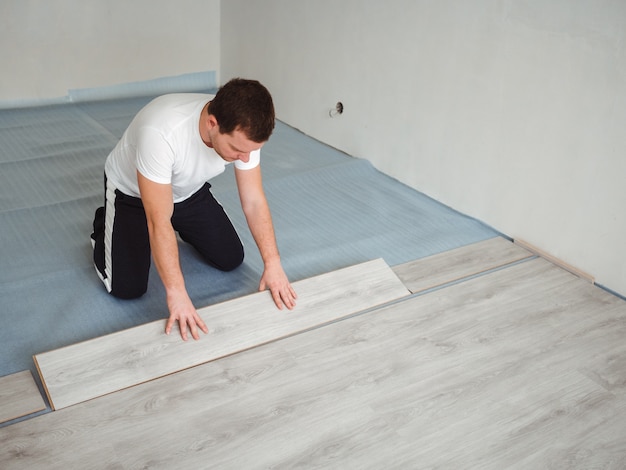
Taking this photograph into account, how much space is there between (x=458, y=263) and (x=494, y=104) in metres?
0.76

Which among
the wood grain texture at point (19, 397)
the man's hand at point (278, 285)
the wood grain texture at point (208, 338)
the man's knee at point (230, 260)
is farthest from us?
the man's knee at point (230, 260)

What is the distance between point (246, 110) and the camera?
180cm

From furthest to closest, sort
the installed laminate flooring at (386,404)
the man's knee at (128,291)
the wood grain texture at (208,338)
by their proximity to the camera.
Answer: the man's knee at (128,291), the wood grain texture at (208,338), the installed laminate flooring at (386,404)

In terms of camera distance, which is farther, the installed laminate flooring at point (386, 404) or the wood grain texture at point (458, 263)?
the wood grain texture at point (458, 263)

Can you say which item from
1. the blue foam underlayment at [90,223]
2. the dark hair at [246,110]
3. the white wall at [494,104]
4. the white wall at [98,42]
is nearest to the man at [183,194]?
the dark hair at [246,110]

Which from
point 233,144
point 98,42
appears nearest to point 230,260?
point 233,144

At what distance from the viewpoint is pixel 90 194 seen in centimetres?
329

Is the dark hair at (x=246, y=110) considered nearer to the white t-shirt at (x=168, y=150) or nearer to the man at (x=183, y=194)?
the man at (x=183, y=194)

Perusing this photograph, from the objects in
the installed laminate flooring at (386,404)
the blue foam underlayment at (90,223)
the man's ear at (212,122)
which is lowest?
the blue foam underlayment at (90,223)

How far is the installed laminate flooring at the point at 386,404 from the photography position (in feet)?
5.66

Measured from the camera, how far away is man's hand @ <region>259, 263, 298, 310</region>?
2.30m

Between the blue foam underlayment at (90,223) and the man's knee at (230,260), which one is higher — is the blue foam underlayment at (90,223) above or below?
below

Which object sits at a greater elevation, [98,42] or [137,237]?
[137,237]

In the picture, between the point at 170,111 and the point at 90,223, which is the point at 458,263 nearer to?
the point at 170,111
